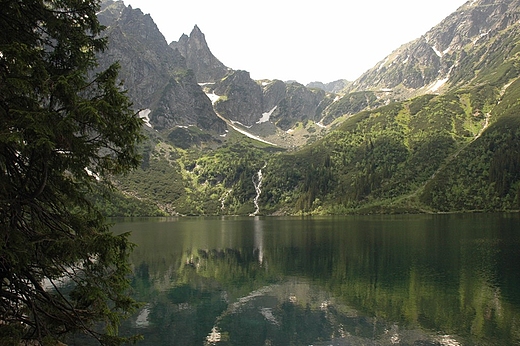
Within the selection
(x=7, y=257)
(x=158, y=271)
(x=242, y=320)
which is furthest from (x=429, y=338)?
(x=158, y=271)

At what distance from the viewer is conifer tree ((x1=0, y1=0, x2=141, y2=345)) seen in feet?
35.1

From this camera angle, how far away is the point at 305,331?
31797 mm

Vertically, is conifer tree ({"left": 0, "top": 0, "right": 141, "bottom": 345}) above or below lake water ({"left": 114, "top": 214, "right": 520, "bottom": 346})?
above

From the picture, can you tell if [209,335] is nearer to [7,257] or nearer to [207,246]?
[7,257]

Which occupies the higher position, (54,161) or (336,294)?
(54,161)

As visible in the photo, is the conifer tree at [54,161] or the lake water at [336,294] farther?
the lake water at [336,294]

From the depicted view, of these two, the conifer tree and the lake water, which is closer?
the conifer tree

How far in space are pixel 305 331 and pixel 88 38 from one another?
2748 cm

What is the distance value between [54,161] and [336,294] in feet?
123

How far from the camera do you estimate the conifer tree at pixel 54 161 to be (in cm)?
1069

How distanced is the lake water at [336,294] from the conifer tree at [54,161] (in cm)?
1916

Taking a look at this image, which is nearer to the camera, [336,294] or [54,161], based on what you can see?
[54,161]

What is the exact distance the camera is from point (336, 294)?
42969mm

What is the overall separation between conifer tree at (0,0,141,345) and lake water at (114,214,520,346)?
19.2 meters
